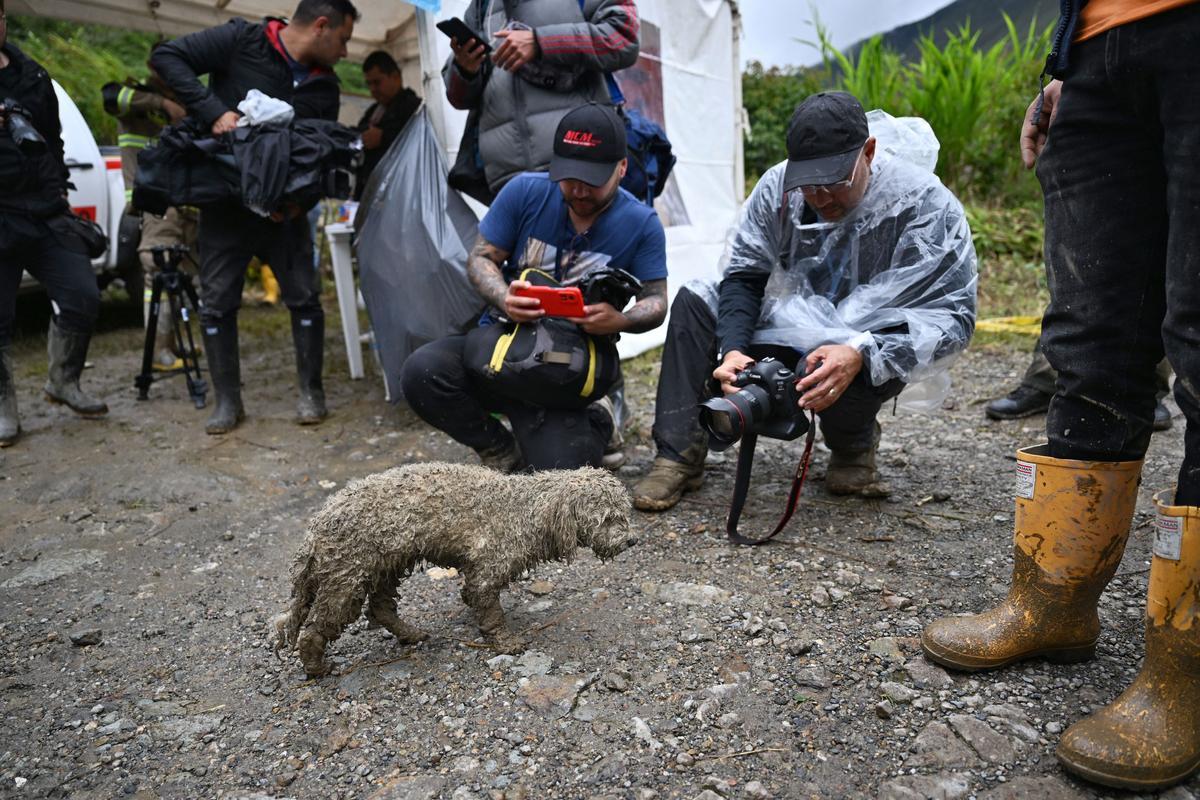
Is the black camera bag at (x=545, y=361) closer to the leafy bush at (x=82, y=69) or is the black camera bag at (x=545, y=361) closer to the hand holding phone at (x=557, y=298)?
the hand holding phone at (x=557, y=298)

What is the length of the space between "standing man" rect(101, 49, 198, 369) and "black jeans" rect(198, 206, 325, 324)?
0.97 meters

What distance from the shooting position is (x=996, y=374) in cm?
506

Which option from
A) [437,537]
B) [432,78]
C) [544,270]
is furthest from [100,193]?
[437,537]

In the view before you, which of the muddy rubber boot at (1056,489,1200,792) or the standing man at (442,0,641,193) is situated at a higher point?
the standing man at (442,0,641,193)

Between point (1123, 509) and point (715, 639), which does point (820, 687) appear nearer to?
point (715, 639)

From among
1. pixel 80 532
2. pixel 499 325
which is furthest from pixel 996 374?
pixel 80 532

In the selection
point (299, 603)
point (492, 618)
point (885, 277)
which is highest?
point (885, 277)

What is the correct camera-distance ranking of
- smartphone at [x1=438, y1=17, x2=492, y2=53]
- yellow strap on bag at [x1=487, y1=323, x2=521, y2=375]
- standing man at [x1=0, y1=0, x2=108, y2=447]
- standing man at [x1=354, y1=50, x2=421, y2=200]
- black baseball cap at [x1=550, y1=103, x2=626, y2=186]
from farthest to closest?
standing man at [x1=354, y1=50, x2=421, y2=200] < standing man at [x1=0, y1=0, x2=108, y2=447] < smartphone at [x1=438, y1=17, x2=492, y2=53] < yellow strap on bag at [x1=487, y1=323, x2=521, y2=375] < black baseball cap at [x1=550, y1=103, x2=626, y2=186]

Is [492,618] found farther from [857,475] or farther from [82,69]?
[82,69]

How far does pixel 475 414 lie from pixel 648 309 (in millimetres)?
855

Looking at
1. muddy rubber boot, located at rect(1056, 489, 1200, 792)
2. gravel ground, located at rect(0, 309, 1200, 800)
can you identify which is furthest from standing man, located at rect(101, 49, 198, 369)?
muddy rubber boot, located at rect(1056, 489, 1200, 792)

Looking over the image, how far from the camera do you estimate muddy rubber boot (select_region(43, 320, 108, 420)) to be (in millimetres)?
4605

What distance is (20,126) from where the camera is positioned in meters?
3.94

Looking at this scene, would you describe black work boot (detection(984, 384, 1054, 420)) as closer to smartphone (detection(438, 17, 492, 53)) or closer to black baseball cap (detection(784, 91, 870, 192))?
black baseball cap (detection(784, 91, 870, 192))
